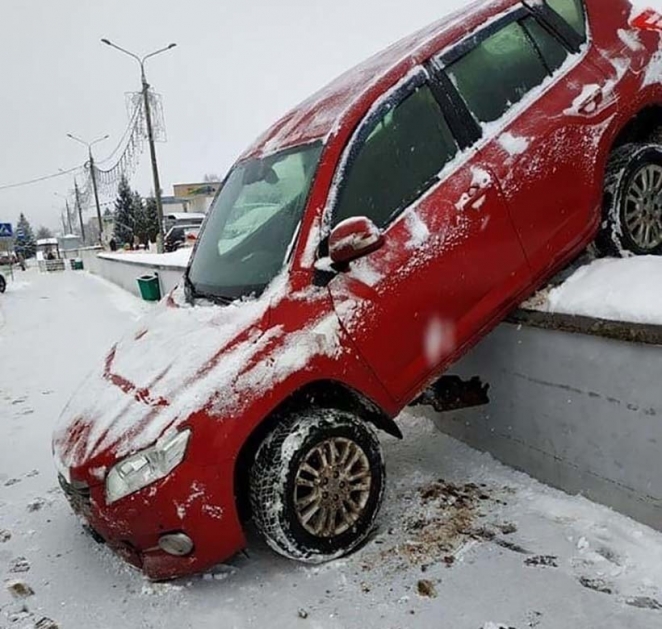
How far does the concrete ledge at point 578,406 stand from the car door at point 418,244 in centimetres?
43

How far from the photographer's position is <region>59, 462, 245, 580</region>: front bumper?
2902 millimetres

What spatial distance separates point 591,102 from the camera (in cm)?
405

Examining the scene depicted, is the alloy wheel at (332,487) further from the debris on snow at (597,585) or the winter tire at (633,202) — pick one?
the winter tire at (633,202)

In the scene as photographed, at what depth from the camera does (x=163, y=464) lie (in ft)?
9.54

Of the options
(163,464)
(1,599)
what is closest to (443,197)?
(163,464)

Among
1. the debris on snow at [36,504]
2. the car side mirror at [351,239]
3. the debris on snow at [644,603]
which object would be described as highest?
the car side mirror at [351,239]

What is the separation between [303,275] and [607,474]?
1809mm

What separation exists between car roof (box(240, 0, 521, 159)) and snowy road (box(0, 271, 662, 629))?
215cm

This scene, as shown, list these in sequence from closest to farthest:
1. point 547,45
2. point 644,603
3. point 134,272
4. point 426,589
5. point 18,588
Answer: point 644,603
point 426,589
point 18,588
point 547,45
point 134,272

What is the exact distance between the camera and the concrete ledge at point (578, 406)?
311 cm

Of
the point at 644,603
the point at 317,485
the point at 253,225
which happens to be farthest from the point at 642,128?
the point at 317,485

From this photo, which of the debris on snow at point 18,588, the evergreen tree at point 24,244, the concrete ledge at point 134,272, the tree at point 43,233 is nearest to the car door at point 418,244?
the debris on snow at point 18,588

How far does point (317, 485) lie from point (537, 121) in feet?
7.85

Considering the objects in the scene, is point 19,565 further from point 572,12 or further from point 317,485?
point 572,12
